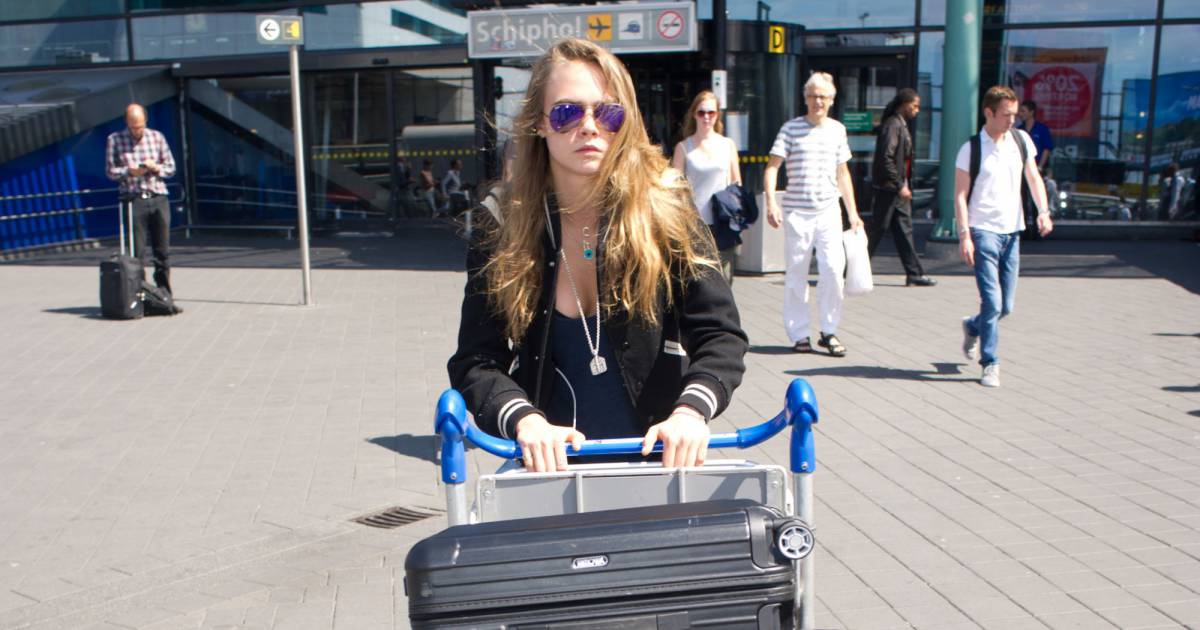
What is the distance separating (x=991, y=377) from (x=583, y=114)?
18.3 feet

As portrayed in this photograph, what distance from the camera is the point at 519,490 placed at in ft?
7.24

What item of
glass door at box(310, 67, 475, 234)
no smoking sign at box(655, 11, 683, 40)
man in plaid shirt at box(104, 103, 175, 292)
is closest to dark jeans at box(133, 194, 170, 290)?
man in plaid shirt at box(104, 103, 175, 292)

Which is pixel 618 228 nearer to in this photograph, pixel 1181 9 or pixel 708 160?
pixel 708 160

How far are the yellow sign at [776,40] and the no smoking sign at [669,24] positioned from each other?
134cm

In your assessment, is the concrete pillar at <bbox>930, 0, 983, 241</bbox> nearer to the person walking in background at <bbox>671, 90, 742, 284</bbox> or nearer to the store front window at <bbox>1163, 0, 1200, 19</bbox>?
the store front window at <bbox>1163, 0, 1200, 19</bbox>

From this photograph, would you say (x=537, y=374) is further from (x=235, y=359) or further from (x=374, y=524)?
(x=235, y=359)

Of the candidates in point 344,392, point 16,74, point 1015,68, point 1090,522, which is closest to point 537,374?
Answer: point 1090,522

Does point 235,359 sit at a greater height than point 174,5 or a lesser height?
lesser

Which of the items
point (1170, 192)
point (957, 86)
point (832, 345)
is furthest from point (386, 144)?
point (1170, 192)

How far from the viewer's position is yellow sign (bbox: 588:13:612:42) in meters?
12.1

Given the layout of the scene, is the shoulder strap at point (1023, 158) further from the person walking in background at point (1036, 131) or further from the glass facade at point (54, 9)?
the glass facade at point (54, 9)

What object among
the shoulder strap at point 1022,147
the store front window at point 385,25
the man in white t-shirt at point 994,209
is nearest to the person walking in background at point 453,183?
the store front window at point 385,25

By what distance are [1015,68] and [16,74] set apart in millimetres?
15617

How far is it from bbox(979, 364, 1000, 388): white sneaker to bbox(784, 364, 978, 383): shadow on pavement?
161 mm
